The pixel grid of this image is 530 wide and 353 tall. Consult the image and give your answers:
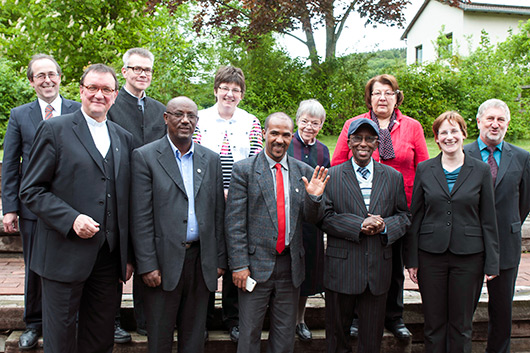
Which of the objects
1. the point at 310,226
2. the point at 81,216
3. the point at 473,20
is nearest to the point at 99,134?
the point at 81,216

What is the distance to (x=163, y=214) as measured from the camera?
117 inches

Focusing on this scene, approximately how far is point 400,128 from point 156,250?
2.19 meters

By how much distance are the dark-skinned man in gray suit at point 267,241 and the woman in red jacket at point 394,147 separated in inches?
32.0

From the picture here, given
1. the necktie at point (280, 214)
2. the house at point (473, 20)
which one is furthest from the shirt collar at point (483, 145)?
the house at point (473, 20)

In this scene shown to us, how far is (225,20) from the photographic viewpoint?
1208 cm

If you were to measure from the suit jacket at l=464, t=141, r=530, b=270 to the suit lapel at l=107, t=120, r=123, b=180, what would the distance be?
282cm

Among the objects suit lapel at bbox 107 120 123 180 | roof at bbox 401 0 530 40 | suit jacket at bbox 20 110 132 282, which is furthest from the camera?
roof at bbox 401 0 530 40

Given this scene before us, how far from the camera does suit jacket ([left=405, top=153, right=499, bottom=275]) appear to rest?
330 centimetres

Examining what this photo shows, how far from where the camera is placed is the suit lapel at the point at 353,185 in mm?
3286

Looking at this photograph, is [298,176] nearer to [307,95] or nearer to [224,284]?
[224,284]

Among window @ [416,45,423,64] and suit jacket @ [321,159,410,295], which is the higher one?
window @ [416,45,423,64]

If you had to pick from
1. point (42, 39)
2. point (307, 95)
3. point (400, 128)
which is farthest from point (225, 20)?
point (400, 128)

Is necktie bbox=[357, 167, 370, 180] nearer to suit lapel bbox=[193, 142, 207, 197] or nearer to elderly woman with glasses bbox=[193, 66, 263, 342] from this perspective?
elderly woman with glasses bbox=[193, 66, 263, 342]

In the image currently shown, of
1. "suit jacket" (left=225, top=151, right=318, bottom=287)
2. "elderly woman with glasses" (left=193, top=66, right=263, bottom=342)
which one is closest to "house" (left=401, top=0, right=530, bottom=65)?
"elderly woman with glasses" (left=193, top=66, right=263, bottom=342)
